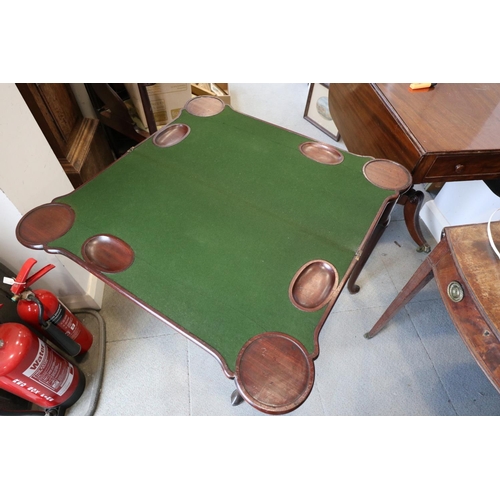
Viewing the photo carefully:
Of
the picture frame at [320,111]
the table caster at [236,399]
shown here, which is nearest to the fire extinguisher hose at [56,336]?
the table caster at [236,399]

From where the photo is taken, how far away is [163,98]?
6.16ft

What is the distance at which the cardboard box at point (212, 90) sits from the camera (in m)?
2.14

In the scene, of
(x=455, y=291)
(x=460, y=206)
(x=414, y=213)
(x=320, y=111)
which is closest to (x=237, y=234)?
(x=455, y=291)

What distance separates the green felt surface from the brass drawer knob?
0.25 metres

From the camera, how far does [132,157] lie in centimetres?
109

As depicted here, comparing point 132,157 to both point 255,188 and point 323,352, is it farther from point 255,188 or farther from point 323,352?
point 323,352

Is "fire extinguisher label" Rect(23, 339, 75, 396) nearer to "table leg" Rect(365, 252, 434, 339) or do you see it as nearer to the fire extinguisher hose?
the fire extinguisher hose

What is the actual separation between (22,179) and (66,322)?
52cm

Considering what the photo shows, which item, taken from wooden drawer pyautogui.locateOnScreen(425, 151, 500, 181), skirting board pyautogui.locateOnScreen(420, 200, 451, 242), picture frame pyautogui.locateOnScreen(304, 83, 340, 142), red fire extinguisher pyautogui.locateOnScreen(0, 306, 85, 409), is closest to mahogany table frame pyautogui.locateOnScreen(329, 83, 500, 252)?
wooden drawer pyautogui.locateOnScreen(425, 151, 500, 181)

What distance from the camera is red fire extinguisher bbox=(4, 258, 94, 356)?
3.21 feet

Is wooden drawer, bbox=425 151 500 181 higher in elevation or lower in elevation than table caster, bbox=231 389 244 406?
higher

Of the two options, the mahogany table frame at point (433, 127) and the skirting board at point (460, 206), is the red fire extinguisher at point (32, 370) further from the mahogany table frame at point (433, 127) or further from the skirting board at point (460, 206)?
the skirting board at point (460, 206)

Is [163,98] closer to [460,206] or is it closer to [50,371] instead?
[50,371]

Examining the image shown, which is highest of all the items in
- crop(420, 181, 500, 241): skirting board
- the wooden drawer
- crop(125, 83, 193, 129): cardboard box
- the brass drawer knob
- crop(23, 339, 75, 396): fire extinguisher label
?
crop(125, 83, 193, 129): cardboard box
